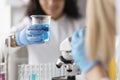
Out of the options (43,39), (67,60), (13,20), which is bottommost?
(67,60)

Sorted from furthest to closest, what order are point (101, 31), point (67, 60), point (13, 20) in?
point (13, 20) < point (67, 60) < point (101, 31)

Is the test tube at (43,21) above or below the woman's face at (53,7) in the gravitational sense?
below

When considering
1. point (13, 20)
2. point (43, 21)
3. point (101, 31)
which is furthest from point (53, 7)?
point (101, 31)

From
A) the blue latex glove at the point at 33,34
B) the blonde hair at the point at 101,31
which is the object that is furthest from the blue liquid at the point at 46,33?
the blonde hair at the point at 101,31

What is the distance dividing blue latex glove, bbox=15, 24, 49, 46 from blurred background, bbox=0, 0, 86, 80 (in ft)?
0.17

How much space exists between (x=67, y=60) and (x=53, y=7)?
0.94 feet

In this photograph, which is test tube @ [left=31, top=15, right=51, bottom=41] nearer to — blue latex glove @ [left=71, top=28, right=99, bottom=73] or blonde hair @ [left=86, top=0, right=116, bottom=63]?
blue latex glove @ [left=71, top=28, right=99, bottom=73]

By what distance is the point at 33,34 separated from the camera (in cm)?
133

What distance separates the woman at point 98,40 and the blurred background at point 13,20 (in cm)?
36

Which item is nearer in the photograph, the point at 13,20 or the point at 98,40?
the point at 98,40

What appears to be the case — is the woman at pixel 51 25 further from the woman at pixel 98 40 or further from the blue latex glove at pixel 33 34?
the woman at pixel 98 40

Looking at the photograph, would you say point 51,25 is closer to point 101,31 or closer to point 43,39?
point 43,39

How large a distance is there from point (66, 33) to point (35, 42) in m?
0.17

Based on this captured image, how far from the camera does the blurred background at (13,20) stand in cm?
138
